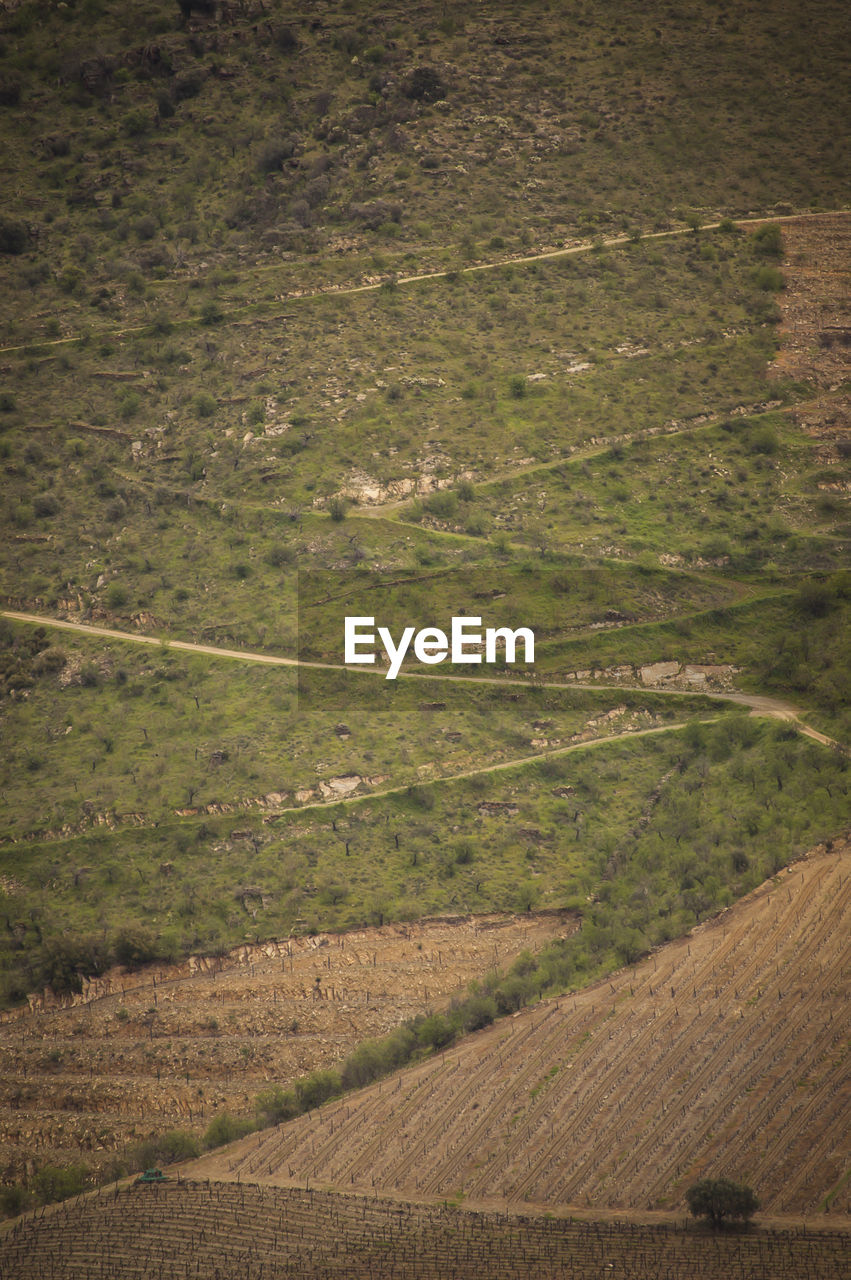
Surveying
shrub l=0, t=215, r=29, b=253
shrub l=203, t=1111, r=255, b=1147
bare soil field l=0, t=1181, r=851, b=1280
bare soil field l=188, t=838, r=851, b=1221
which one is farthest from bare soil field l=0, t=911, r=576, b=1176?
shrub l=0, t=215, r=29, b=253

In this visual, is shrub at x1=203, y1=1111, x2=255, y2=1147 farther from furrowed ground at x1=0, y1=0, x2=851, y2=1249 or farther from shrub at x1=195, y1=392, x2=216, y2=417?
shrub at x1=195, y1=392, x2=216, y2=417

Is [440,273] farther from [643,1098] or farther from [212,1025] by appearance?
[643,1098]

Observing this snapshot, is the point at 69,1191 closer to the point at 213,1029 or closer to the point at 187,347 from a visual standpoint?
the point at 213,1029

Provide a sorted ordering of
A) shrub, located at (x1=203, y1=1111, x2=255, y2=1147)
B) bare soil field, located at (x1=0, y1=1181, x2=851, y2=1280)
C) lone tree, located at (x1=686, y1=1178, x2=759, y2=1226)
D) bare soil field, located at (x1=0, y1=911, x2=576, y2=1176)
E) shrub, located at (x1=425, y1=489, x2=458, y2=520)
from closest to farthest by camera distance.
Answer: bare soil field, located at (x1=0, y1=1181, x2=851, y2=1280)
lone tree, located at (x1=686, y1=1178, x2=759, y2=1226)
shrub, located at (x1=203, y1=1111, x2=255, y2=1147)
bare soil field, located at (x1=0, y1=911, x2=576, y2=1176)
shrub, located at (x1=425, y1=489, x2=458, y2=520)

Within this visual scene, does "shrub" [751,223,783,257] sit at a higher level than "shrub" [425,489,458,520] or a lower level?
higher

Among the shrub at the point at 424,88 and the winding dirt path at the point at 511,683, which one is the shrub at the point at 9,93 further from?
the winding dirt path at the point at 511,683
